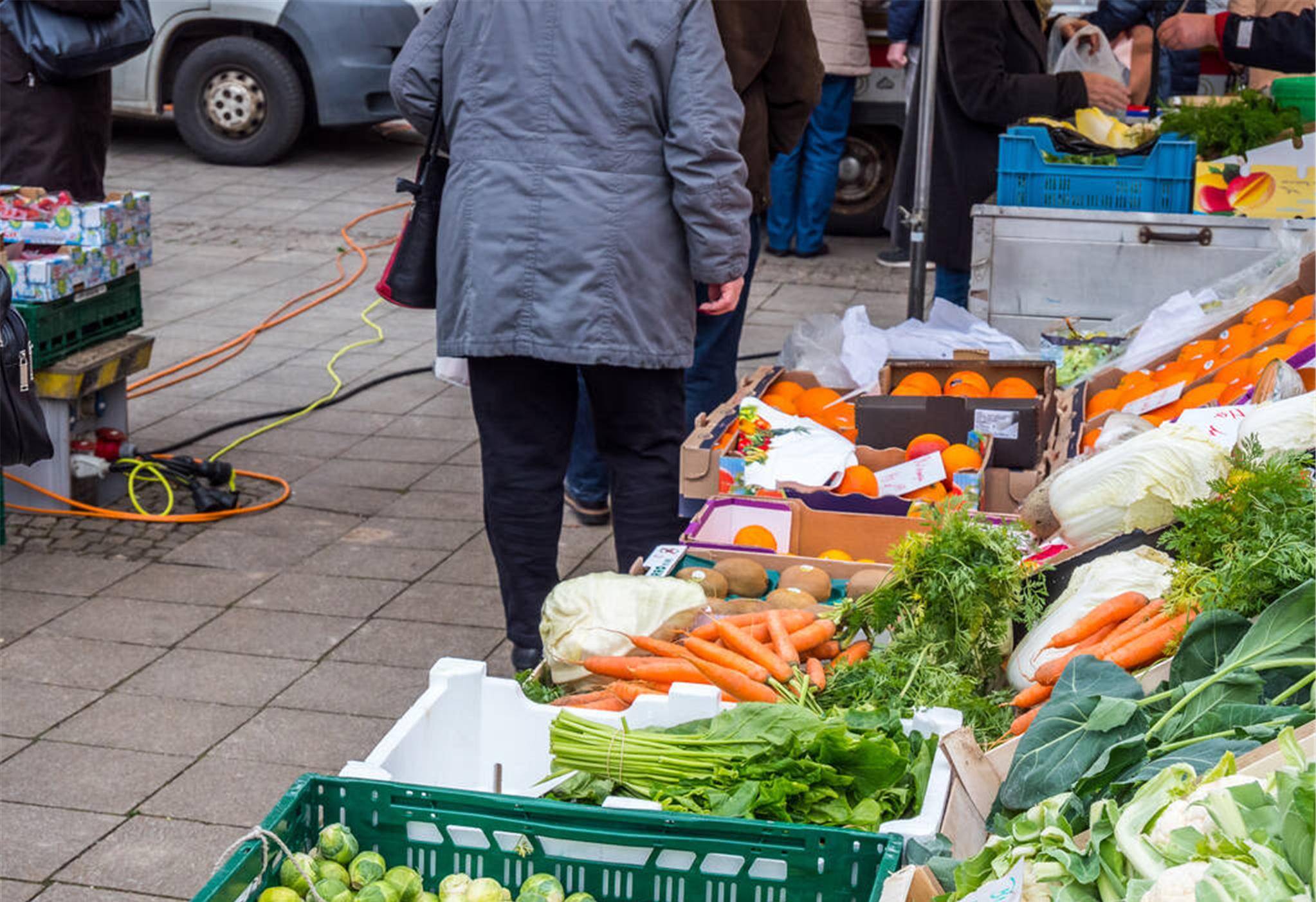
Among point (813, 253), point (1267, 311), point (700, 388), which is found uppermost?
point (1267, 311)

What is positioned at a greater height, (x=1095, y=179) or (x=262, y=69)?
(x=1095, y=179)

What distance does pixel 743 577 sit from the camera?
3348mm

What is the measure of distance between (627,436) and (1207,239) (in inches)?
93.6

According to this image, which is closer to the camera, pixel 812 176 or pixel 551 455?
pixel 551 455

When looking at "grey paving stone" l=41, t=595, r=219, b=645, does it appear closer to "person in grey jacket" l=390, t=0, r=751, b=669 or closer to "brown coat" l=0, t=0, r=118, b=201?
"person in grey jacket" l=390, t=0, r=751, b=669

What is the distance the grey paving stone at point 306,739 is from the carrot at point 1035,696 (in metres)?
1.84

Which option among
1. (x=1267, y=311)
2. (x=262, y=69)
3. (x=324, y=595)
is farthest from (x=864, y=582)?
(x=262, y=69)

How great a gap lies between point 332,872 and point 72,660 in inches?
103

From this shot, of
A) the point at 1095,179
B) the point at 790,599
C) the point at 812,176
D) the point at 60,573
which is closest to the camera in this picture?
the point at 790,599

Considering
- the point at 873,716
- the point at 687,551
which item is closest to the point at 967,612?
the point at 873,716

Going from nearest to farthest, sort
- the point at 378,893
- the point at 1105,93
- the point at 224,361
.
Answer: the point at 378,893 < the point at 1105,93 < the point at 224,361

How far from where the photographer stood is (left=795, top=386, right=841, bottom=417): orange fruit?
15.1 feet

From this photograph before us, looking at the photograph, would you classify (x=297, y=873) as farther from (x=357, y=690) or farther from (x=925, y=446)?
(x=925, y=446)

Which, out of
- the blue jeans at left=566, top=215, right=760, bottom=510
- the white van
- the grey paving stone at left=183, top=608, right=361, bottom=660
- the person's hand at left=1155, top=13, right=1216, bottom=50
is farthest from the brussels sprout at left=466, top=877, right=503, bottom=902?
the white van
